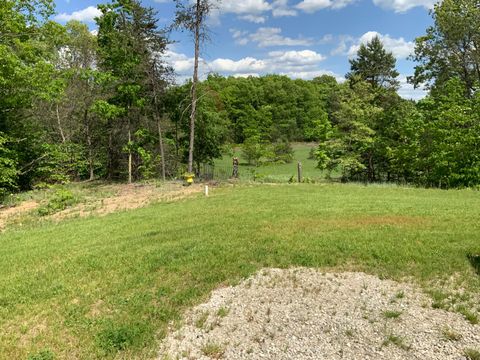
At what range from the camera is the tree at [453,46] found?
23.5 metres

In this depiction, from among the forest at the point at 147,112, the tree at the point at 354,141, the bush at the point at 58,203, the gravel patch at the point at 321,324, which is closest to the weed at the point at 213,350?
the gravel patch at the point at 321,324

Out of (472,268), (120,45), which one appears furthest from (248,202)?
(120,45)

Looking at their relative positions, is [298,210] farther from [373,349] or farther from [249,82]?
[249,82]

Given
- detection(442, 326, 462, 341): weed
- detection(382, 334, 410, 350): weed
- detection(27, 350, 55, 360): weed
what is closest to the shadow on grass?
detection(442, 326, 462, 341): weed

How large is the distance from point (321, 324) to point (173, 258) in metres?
3.32

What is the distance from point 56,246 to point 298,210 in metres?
6.25

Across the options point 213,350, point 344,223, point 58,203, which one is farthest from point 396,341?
point 58,203

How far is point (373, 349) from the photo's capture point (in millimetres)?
4457

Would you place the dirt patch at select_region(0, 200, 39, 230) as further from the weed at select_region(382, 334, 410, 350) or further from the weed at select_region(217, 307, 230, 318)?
the weed at select_region(382, 334, 410, 350)

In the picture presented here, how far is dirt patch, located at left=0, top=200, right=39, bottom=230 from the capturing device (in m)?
13.7

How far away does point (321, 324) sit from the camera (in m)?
5.01

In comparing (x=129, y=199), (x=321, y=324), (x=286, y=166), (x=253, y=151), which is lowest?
(x=286, y=166)

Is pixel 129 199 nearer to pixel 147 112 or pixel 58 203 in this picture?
pixel 58 203

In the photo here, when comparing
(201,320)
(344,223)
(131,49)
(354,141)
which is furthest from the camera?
(354,141)
